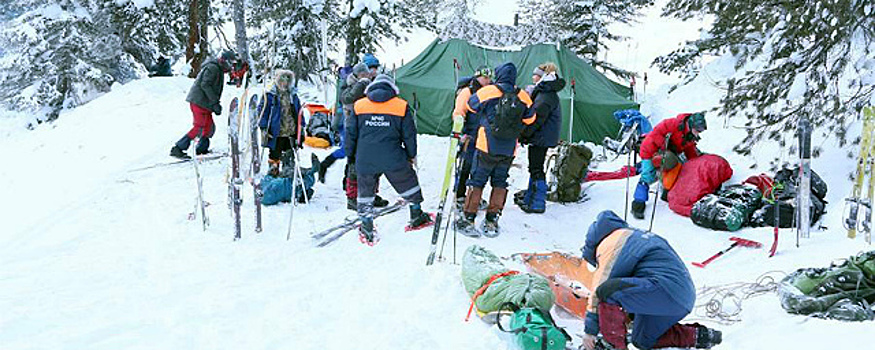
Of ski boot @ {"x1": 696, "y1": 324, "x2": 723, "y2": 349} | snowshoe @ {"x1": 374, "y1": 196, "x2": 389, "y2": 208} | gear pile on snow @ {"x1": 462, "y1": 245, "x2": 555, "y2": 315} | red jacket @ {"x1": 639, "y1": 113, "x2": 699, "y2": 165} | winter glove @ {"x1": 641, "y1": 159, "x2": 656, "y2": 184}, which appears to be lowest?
snowshoe @ {"x1": 374, "y1": 196, "x2": 389, "y2": 208}

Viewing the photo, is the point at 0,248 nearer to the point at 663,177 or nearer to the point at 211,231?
the point at 211,231

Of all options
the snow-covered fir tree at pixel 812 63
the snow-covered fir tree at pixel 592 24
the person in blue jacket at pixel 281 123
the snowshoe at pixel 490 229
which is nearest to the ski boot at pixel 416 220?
the snowshoe at pixel 490 229

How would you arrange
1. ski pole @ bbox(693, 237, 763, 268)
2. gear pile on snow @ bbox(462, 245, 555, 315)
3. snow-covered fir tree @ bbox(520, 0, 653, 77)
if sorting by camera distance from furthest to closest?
snow-covered fir tree @ bbox(520, 0, 653, 77) < ski pole @ bbox(693, 237, 763, 268) < gear pile on snow @ bbox(462, 245, 555, 315)

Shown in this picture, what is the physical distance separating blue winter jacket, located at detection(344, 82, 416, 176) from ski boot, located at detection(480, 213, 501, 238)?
3.37ft

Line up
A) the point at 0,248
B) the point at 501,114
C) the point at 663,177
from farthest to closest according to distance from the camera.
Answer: the point at 663,177 < the point at 501,114 < the point at 0,248

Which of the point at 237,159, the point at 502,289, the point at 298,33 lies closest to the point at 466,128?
the point at 237,159

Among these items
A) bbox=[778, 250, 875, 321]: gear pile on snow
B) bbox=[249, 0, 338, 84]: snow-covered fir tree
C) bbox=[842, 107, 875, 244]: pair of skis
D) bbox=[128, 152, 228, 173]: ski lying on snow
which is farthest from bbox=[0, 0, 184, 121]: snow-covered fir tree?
bbox=[778, 250, 875, 321]: gear pile on snow

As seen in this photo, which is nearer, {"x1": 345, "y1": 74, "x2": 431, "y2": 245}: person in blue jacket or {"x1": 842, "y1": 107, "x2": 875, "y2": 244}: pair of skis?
{"x1": 842, "y1": 107, "x2": 875, "y2": 244}: pair of skis

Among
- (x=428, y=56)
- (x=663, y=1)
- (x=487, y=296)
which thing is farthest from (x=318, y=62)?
(x=487, y=296)

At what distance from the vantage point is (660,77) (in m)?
32.8

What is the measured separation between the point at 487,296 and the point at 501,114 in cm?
224

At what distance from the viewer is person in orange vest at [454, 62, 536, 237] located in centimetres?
545

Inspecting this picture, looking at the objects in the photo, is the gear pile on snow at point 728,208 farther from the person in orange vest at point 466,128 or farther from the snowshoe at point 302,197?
the snowshoe at point 302,197

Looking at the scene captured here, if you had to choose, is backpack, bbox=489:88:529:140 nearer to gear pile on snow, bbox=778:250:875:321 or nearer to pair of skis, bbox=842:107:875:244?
gear pile on snow, bbox=778:250:875:321
